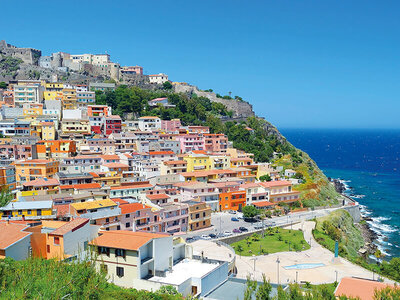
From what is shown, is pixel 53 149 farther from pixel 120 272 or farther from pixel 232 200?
pixel 120 272

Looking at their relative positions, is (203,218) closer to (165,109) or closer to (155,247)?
(155,247)

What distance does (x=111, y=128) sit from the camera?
198ft

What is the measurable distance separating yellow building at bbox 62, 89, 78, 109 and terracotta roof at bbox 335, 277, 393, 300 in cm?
5631

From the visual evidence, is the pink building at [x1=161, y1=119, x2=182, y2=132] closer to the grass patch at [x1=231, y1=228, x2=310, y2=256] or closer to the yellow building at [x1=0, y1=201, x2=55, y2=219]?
the grass patch at [x1=231, y1=228, x2=310, y2=256]

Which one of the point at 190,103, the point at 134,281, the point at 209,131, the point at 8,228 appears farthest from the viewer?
the point at 190,103

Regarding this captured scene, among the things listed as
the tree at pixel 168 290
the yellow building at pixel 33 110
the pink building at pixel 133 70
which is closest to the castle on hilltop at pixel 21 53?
the pink building at pixel 133 70

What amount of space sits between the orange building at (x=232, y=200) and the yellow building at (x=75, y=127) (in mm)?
25378

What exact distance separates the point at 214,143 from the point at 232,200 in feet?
59.9

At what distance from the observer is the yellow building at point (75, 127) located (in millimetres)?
58469

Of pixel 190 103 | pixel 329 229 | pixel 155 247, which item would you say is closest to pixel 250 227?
pixel 329 229

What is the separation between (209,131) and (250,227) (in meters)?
32.9

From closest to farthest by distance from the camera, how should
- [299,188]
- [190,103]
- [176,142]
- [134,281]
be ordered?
1. [134,281]
2. [299,188]
3. [176,142]
4. [190,103]

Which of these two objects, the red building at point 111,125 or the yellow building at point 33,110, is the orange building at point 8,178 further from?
the yellow building at point 33,110

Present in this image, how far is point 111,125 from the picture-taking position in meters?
60.2
